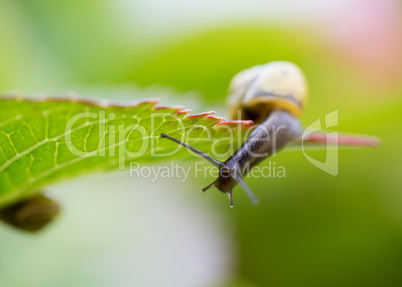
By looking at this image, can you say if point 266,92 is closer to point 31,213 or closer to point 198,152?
point 198,152

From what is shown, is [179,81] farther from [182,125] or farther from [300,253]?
[182,125]

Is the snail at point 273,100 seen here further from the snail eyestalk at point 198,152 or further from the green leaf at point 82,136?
the green leaf at point 82,136

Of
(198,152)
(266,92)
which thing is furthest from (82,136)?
(266,92)

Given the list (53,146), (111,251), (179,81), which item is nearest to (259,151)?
(53,146)

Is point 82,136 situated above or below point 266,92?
below

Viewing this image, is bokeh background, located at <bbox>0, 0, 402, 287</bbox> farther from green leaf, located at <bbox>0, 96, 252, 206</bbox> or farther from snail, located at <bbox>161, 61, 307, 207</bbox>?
green leaf, located at <bbox>0, 96, 252, 206</bbox>

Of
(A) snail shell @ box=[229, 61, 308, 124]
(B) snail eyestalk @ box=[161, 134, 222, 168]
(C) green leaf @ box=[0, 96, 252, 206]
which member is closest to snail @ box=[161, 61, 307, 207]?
(A) snail shell @ box=[229, 61, 308, 124]
